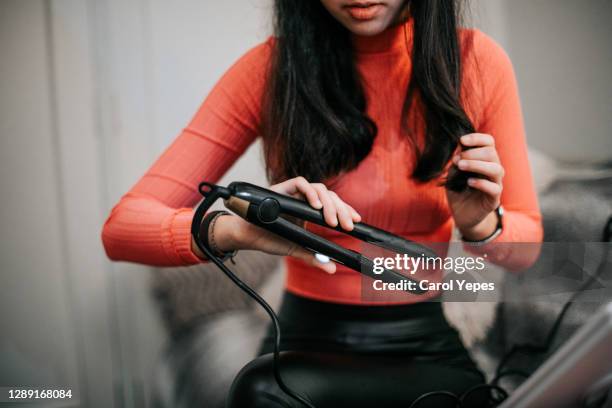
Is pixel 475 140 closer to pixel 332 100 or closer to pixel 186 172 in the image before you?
pixel 332 100

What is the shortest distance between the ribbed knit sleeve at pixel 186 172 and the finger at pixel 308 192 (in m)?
0.13

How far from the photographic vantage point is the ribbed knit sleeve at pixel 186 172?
0.59 meters

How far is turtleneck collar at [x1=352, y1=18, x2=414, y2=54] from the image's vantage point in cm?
63

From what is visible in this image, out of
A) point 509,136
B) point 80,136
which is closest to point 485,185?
point 509,136

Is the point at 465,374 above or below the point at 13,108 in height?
below

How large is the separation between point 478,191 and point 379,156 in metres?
0.12

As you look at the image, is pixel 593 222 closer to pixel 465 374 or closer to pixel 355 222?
pixel 465 374

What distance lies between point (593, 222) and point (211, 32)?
551 millimetres

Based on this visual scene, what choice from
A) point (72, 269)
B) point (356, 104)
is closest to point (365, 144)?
point (356, 104)

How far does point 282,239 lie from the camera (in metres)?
0.54

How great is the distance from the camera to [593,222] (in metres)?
0.71

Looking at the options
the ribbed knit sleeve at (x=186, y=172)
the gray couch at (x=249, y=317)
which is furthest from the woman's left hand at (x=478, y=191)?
the ribbed knit sleeve at (x=186, y=172)

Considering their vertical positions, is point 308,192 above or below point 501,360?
above

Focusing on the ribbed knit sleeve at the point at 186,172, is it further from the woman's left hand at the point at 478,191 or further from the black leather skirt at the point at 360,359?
the woman's left hand at the point at 478,191
